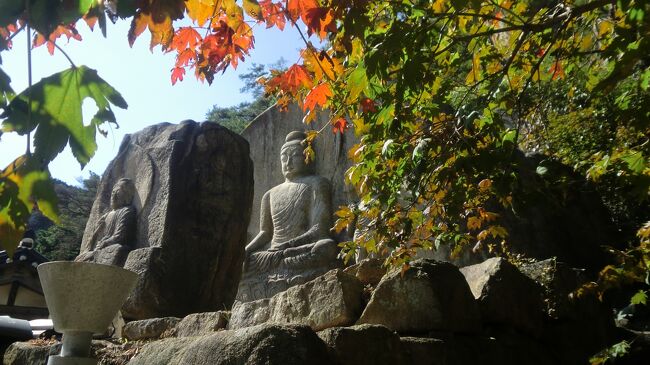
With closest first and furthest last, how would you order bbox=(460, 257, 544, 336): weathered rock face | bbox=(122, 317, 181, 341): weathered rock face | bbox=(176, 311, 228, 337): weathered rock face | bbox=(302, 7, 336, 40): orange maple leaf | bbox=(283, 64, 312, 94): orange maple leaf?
bbox=(302, 7, 336, 40): orange maple leaf, bbox=(283, 64, 312, 94): orange maple leaf, bbox=(460, 257, 544, 336): weathered rock face, bbox=(176, 311, 228, 337): weathered rock face, bbox=(122, 317, 181, 341): weathered rock face

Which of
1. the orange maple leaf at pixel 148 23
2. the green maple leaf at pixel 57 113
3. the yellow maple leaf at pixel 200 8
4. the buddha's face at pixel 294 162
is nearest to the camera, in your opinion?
the green maple leaf at pixel 57 113

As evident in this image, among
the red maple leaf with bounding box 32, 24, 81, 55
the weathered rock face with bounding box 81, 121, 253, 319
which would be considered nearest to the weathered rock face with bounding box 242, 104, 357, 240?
the weathered rock face with bounding box 81, 121, 253, 319

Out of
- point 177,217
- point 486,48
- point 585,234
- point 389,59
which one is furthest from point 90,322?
point 585,234

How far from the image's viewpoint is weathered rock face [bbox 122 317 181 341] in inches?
195

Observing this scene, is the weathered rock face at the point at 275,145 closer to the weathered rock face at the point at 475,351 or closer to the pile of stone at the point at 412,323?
the pile of stone at the point at 412,323

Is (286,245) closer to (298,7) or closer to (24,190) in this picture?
(298,7)

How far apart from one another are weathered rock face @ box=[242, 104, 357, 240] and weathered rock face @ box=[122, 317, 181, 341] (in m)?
4.61

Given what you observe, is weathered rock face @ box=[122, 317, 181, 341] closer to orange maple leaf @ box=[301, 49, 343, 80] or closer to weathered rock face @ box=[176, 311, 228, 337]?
weathered rock face @ box=[176, 311, 228, 337]

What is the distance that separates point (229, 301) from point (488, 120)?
198 inches

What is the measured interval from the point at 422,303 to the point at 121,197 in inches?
216

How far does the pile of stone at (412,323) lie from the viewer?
2.61 meters

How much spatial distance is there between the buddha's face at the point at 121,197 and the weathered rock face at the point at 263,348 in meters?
5.50

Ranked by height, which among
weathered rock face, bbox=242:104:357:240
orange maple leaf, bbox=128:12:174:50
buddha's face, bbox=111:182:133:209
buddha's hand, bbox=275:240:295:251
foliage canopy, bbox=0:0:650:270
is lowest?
orange maple leaf, bbox=128:12:174:50

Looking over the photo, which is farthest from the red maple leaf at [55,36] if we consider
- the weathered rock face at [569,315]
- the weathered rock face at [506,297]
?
the weathered rock face at [569,315]
